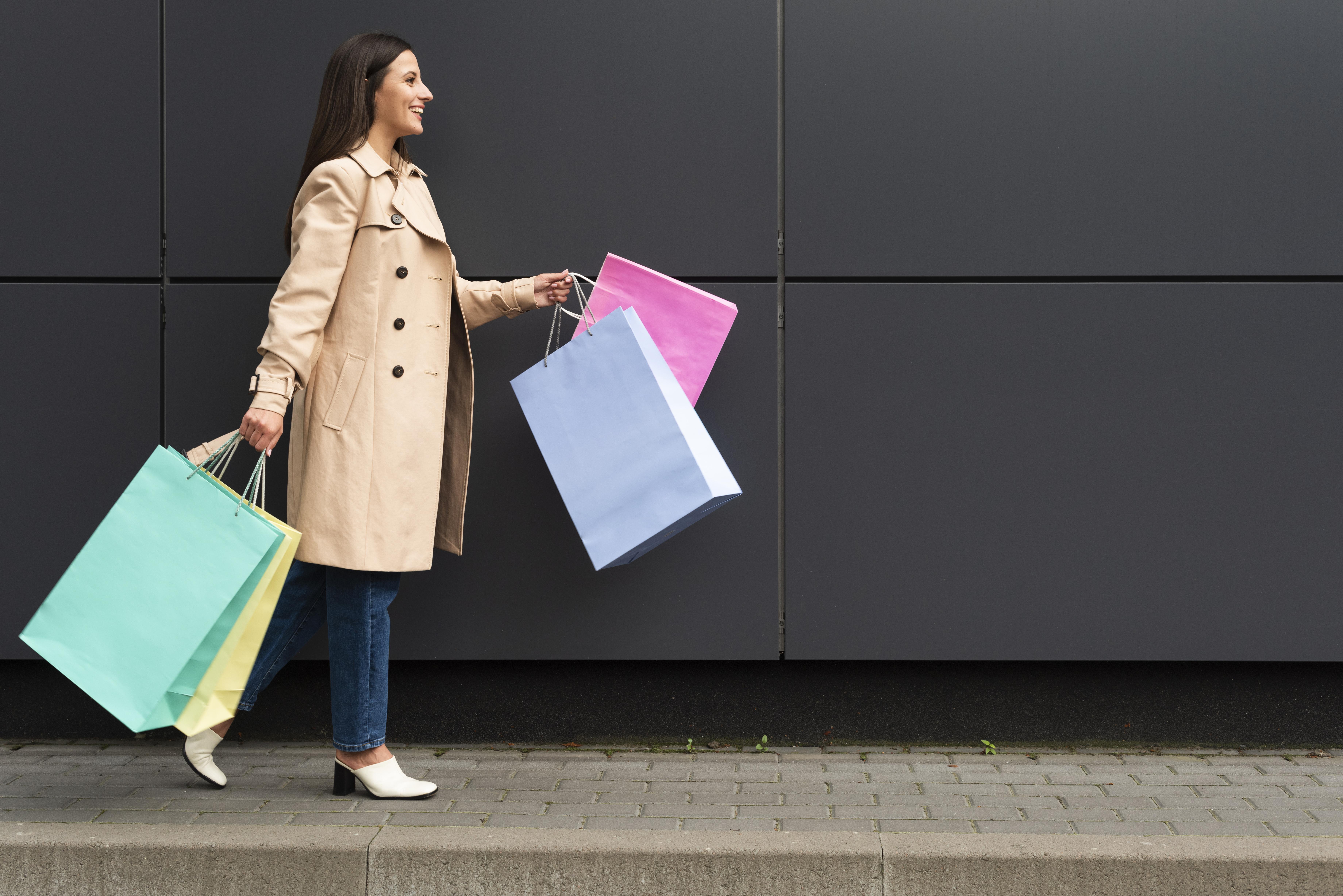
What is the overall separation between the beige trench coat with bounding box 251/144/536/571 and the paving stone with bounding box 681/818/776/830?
3.60 ft

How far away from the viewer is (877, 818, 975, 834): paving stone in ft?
9.18

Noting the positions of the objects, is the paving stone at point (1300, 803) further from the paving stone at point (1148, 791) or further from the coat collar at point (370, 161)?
the coat collar at point (370, 161)

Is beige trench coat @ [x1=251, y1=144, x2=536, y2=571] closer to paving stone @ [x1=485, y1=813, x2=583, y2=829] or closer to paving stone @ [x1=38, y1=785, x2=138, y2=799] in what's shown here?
paving stone @ [x1=485, y1=813, x2=583, y2=829]

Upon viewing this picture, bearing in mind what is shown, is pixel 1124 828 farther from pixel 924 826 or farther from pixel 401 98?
pixel 401 98

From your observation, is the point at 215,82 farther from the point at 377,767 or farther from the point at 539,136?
the point at 377,767

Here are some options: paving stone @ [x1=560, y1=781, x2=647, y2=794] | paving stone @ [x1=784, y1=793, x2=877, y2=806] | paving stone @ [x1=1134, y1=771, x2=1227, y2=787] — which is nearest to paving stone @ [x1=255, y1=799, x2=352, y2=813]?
paving stone @ [x1=560, y1=781, x2=647, y2=794]

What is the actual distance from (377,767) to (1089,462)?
2.62 metres

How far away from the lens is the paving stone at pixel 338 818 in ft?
9.23

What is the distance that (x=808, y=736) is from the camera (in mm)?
3609

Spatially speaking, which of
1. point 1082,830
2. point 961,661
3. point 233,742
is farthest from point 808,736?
point 233,742

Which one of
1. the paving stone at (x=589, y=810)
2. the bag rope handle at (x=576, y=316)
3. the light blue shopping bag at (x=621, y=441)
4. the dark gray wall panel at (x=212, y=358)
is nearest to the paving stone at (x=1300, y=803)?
the paving stone at (x=589, y=810)

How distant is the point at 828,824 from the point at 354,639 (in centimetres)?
150

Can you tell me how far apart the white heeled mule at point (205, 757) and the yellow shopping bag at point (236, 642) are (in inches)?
12.3

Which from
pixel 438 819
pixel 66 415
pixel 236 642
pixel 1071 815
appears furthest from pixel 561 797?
pixel 66 415
